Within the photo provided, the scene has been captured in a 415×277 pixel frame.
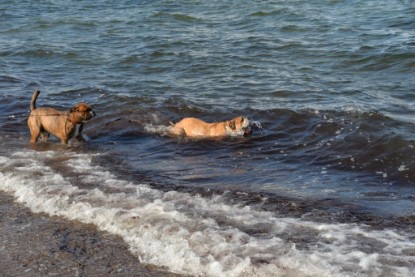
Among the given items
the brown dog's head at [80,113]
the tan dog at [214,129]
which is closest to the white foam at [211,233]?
the brown dog's head at [80,113]

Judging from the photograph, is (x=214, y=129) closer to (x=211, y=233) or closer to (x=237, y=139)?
(x=237, y=139)

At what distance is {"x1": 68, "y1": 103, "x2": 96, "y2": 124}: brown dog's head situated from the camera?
32.3ft

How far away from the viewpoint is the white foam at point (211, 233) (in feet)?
18.3

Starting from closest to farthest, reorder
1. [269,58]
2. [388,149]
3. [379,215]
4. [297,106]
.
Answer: [379,215]
[388,149]
[297,106]
[269,58]

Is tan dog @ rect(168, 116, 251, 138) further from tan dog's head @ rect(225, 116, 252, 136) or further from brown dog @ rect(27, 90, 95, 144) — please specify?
brown dog @ rect(27, 90, 95, 144)

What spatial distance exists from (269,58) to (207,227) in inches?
380

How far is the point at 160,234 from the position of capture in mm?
6297

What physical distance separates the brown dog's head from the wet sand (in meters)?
3.04

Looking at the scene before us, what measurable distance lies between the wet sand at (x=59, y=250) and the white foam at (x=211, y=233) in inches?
5.7

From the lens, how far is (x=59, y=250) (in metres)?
6.05

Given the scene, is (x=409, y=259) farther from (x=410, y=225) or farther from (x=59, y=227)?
(x=59, y=227)

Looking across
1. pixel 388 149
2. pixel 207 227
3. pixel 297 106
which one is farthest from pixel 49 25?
pixel 207 227

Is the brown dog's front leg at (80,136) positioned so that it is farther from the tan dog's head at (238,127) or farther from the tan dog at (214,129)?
the tan dog's head at (238,127)

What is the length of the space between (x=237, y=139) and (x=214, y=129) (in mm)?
403
